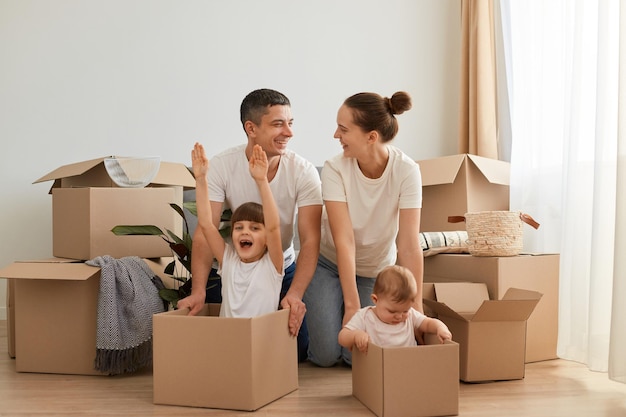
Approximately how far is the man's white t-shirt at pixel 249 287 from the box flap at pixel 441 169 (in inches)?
46.8

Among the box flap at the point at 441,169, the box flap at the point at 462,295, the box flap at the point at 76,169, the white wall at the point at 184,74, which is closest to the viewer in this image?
the box flap at the point at 462,295

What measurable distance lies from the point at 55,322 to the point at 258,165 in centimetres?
95

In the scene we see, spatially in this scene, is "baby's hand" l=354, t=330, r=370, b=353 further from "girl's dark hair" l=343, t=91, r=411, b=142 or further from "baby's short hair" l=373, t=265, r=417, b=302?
"girl's dark hair" l=343, t=91, r=411, b=142

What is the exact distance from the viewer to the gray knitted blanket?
7.55 feet

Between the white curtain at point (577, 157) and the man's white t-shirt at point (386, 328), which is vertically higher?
the white curtain at point (577, 157)

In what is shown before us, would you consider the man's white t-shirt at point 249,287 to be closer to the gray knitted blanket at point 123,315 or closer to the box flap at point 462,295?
the gray knitted blanket at point 123,315

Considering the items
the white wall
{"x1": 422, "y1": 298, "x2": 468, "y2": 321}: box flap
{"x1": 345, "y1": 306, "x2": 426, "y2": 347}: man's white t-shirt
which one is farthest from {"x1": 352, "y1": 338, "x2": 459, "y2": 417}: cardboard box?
the white wall

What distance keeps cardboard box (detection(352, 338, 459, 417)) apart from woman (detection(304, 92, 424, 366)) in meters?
0.33

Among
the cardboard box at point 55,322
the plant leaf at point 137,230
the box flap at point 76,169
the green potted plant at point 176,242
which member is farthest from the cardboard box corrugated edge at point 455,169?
the cardboard box at point 55,322

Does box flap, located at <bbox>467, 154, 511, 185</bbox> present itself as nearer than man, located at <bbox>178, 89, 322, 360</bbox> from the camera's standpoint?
No

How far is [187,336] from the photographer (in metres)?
1.90

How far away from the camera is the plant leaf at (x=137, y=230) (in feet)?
7.95

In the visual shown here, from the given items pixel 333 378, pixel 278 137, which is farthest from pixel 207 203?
pixel 333 378

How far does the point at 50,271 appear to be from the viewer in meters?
2.31
